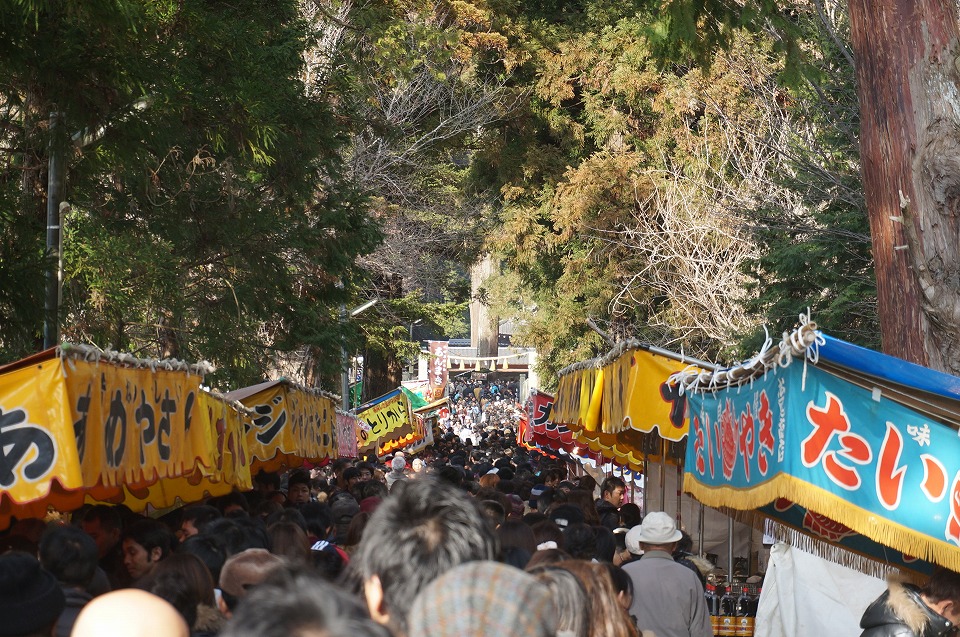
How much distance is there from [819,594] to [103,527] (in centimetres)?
533

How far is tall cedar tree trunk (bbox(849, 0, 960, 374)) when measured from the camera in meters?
7.10

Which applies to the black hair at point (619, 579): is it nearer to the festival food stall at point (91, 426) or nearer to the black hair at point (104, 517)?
the festival food stall at point (91, 426)

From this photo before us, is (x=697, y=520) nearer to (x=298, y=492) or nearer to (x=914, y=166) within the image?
(x=298, y=492)

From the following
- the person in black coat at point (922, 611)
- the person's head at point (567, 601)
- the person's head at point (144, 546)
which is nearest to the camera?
the person's head at point (567, 601)

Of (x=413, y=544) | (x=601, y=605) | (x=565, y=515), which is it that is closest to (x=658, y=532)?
(x=565, y=515)

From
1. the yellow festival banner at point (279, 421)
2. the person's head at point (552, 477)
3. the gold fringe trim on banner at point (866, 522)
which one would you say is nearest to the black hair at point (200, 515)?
the yellow festival banner at point (279, 421)

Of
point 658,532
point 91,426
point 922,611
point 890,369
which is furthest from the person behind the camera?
point 658,532

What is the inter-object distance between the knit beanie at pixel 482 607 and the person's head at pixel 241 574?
8.70 ft

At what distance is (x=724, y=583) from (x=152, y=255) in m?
6.70

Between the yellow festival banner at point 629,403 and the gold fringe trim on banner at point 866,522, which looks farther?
the yellow festival banner at point 629,403

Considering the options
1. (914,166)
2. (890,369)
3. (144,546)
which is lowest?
(144,546)

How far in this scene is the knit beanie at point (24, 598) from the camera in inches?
155

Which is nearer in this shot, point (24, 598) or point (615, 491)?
point (24, 598)

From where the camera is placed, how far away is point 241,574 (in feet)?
16.4
